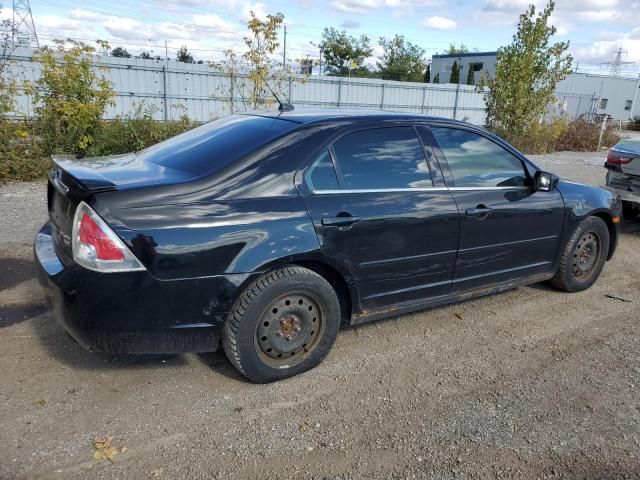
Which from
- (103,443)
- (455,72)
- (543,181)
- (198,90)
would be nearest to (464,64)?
(455,72)

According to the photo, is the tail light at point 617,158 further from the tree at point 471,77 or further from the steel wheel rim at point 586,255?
the tree at point 471,77

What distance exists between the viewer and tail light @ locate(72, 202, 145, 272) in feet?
8.91

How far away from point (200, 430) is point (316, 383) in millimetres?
824

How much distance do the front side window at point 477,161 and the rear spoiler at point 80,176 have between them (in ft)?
7.73

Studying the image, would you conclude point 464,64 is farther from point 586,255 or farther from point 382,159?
point 382,159

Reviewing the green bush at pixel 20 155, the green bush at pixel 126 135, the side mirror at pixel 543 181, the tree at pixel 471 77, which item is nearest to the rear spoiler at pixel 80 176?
the side mirror at pixel 543 181

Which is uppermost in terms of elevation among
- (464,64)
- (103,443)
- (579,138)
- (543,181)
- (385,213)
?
(464,64)

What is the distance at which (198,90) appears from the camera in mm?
19250

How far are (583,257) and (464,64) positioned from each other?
5610 cm

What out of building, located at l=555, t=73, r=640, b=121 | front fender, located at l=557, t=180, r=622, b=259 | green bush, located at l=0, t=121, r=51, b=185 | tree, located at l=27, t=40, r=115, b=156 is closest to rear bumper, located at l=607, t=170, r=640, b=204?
front fender, located at l=557, t=180, r=622, b=259

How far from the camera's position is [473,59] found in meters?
54.5

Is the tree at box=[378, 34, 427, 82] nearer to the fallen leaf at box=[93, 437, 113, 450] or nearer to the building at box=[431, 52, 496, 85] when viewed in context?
the building at box=[431, 52, 496, 85]

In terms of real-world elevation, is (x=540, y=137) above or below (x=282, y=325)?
above

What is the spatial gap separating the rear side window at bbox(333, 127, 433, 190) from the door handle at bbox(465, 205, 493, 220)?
388 mm
